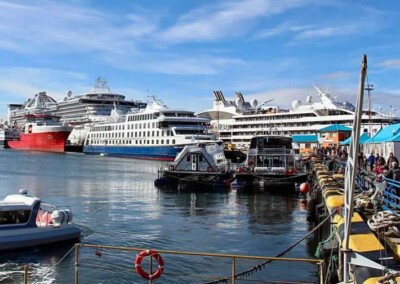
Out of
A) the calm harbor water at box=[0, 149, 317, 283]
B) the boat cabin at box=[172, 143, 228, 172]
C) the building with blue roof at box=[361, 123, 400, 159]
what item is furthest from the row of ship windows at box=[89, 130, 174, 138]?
the building with blue roof at box=[361, 123, 400, 159]

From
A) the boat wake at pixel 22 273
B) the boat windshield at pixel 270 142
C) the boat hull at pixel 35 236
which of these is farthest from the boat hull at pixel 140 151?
the boat wake at pixel 22 273

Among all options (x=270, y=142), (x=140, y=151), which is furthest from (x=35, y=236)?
(x=140, y=151)

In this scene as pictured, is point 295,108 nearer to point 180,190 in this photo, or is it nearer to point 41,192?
point 180,190

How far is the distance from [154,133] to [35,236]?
274 ft

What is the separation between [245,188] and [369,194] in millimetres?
26285

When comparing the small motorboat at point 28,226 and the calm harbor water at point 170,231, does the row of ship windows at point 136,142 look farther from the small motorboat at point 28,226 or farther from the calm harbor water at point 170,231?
the small motorboat at point 28,226

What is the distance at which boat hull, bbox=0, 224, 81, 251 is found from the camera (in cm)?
1883

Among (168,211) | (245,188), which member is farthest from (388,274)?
(245,188)

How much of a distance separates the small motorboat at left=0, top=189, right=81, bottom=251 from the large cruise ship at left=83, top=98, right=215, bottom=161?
6810cm

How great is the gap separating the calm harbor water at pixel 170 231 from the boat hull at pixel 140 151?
51086mm

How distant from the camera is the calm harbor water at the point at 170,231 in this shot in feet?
53.2

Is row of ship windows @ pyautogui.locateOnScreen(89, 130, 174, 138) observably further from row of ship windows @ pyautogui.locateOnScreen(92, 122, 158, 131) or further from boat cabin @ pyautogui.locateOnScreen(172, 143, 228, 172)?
boat cabin @ pyautogui.locateOnScreen(172, 143, 228, 172)

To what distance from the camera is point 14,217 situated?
19.8 m

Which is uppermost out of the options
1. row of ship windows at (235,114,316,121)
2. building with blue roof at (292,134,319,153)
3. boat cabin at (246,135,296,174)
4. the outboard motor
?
row of ship windows at (235,114,316,121)
